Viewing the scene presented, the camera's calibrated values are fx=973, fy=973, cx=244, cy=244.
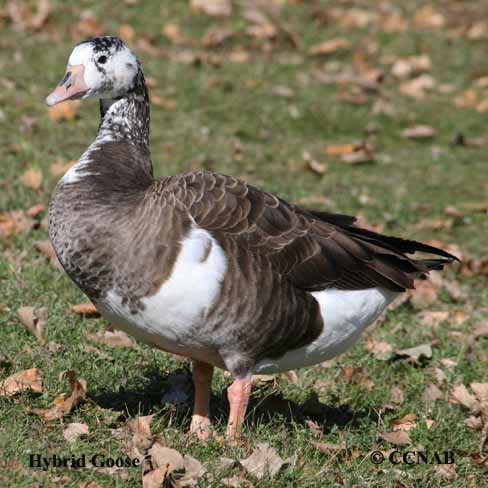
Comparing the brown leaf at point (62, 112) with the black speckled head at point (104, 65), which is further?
the brown leaf at point (62, 112)

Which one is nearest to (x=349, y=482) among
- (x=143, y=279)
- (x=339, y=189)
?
(x=143, y=279)

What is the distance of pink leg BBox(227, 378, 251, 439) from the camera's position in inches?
174

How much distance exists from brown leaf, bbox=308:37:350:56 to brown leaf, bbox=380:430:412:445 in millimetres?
7873

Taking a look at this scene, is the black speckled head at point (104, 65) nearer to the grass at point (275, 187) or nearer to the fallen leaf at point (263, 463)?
the grass at point (275, 187)

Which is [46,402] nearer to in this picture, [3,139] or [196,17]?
[3,139]

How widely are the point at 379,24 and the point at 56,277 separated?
8.05m

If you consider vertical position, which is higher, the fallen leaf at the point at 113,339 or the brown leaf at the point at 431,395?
the fallen leaf at the point at 113,339

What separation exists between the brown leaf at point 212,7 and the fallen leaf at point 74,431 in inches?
340

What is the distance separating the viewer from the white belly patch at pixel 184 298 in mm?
4082

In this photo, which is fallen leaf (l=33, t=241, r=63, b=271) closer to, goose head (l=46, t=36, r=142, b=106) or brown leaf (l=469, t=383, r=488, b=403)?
goose head (l=46, t=36, r=142, b=106)

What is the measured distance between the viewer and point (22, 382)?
4574mm

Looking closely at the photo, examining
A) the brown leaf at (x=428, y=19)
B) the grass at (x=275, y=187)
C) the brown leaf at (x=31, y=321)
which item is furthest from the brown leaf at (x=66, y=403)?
the brown leaf at (x=428, y=19)

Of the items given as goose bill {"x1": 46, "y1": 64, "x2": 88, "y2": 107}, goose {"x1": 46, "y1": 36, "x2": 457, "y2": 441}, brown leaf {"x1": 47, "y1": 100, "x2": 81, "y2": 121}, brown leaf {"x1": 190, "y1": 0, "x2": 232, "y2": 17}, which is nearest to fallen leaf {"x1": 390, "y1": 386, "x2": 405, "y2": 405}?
goose {"x1": 46, "y1": 36, "x2": 457, "y2": 441}

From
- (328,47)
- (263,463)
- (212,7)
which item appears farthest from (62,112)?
(263,463)
